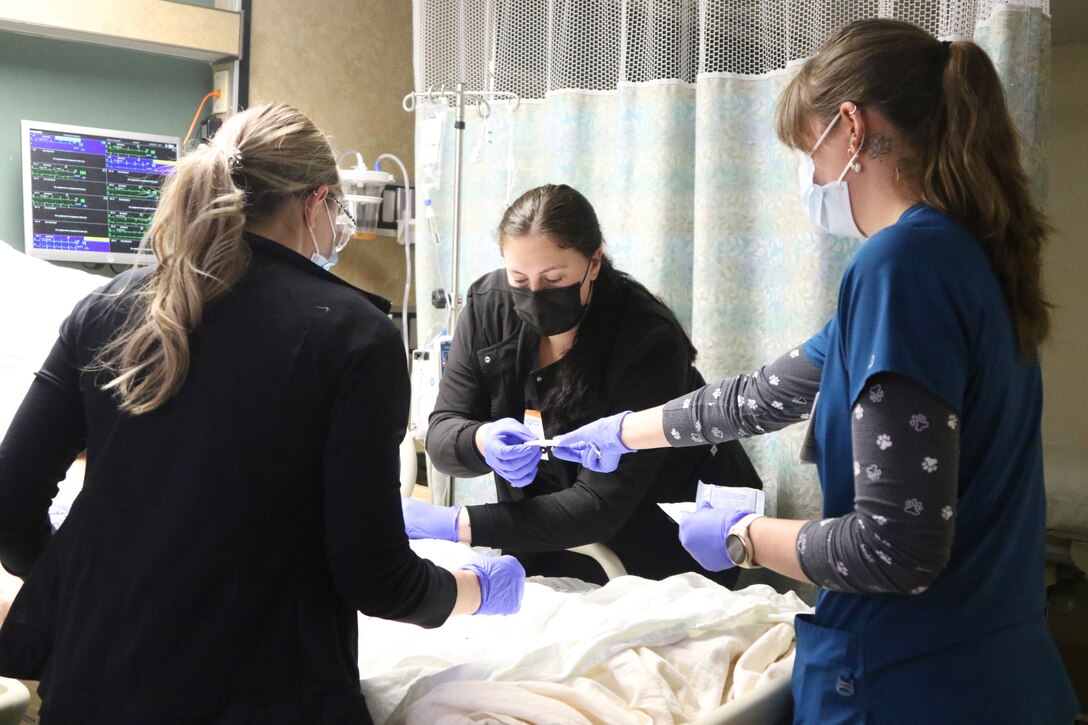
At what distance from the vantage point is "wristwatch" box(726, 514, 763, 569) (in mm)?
1240

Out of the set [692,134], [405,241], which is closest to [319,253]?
[692,134]

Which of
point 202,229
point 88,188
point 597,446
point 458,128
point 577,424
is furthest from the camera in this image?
point 88,188

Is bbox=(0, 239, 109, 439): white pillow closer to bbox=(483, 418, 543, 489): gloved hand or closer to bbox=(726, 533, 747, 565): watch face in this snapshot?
bbox=(483, 418, 543, 489): gloved hand

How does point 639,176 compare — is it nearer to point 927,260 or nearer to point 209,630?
point 927,260

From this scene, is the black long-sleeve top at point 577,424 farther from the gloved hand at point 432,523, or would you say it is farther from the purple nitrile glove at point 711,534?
the purple nitrile glove at point 711,534

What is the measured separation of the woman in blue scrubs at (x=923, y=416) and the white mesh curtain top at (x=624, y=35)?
110 cm

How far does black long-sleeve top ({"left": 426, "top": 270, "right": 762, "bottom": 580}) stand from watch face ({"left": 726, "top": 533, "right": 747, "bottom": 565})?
0.77 m

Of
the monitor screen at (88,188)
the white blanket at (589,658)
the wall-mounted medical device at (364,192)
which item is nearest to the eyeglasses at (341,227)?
the white blanket at (589,658)

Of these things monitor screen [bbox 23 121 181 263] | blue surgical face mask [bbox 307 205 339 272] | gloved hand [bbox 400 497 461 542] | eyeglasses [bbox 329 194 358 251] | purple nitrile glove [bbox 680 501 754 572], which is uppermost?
monitor screen [bbox 23 121 181 263]

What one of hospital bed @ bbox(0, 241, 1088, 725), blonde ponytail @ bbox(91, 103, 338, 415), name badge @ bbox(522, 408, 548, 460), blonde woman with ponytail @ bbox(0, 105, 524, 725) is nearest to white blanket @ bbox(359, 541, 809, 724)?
hospital bed @ bbox(0, 241, 1088, 725)

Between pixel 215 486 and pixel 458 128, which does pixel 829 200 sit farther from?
pixel 458 128

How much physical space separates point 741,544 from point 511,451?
2.70 feet

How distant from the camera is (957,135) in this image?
1163 mm

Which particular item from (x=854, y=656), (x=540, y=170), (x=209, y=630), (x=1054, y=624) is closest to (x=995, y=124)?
(x=854, y=656)
